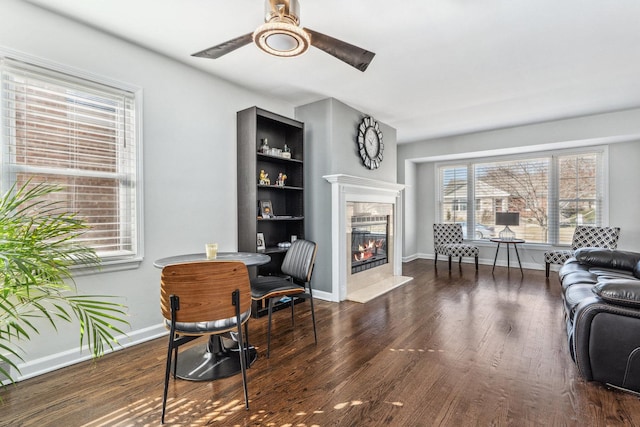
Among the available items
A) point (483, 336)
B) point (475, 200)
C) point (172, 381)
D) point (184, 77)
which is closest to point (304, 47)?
point (184, 77)

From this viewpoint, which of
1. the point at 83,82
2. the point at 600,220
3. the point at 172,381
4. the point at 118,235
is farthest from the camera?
the point at 600,220

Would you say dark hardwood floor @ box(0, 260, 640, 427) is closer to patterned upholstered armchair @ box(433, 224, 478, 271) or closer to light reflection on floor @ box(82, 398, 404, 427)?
light reflection on floor @ box(82, 398, 404, 427)

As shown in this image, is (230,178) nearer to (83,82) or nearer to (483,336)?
(83,82)

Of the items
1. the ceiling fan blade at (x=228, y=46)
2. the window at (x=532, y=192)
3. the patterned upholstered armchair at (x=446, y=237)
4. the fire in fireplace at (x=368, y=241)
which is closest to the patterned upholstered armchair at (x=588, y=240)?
the window at (x=532, y=192)

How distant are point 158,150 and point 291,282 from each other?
5.78 ft

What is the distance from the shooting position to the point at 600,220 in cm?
534

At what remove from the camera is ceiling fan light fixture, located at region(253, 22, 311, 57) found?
5.67ft

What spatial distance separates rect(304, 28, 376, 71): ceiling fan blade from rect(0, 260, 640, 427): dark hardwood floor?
2.17 metres

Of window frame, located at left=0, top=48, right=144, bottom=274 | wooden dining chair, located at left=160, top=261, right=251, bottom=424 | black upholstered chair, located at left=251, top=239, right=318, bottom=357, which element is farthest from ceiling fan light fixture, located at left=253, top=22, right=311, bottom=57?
black upholstered chair, located at left=251, top=239, right=318, bottom=357

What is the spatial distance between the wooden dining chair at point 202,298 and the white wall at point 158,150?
3.65 ft

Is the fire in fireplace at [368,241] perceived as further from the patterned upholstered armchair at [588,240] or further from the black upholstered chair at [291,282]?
the patterned upholstered armchair at [588,240]

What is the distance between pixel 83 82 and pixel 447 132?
18.0ft

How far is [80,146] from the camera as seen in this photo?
2.47 meters

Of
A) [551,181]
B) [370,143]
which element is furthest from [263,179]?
[551,181]
